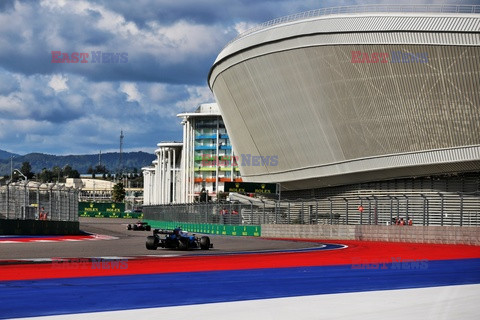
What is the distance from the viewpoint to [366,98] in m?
57.5

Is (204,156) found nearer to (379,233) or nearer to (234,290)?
(379,233)

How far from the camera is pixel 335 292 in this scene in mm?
12836

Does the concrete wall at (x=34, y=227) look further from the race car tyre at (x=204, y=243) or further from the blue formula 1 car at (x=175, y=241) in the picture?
the race car tyre at (x=204, y=243)

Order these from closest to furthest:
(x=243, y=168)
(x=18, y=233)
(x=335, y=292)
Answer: (x=335, y=292), (x=18, y=233), (x=243, y=168)

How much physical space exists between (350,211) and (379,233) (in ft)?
46.0

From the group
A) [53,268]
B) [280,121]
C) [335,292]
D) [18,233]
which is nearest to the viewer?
[335,292]

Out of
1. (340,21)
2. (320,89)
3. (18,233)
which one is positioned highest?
(340,21)

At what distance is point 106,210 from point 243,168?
61.6 m

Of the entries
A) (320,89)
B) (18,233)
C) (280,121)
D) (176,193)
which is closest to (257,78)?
(280,121)

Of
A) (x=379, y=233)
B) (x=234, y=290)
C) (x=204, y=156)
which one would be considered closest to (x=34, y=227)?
(x=379, y=233)

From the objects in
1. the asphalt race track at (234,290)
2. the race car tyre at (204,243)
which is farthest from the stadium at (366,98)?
the asphalt race track at (234,290)

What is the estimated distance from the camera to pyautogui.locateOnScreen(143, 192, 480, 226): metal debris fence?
3991 cm

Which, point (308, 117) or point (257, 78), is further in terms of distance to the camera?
point (257, 78)

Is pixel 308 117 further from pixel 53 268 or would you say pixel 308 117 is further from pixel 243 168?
pixel 53 268
